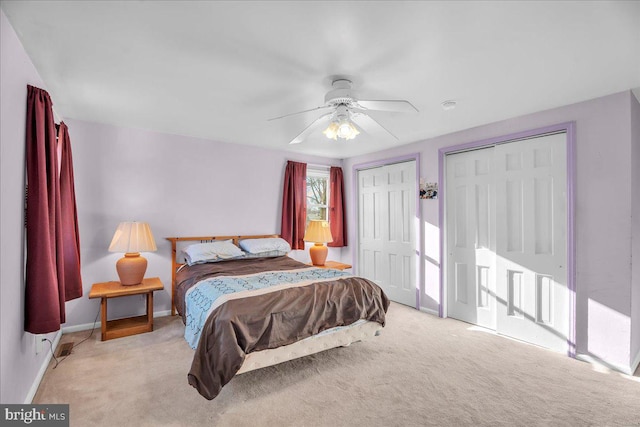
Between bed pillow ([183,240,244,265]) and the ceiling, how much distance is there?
1694 mm

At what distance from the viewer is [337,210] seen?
572cm

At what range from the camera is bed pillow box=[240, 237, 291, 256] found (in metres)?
4.36

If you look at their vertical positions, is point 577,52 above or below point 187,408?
above

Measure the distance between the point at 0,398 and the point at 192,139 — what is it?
3.41 meters

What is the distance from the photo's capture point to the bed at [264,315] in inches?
83.6

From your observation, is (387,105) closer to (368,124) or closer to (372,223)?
(368,124)

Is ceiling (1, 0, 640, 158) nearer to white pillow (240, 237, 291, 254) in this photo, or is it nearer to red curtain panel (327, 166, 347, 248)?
white pillow (240, 237, 291, 254)

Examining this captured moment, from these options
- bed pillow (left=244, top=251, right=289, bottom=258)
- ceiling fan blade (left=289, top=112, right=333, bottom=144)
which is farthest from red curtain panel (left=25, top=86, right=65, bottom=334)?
bed pillow (left=244, top=251, right=289, bottom=258)

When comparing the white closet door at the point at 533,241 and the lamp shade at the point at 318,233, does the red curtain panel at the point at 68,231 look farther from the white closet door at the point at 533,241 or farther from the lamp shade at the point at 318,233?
the white closet door at the point at 533,241

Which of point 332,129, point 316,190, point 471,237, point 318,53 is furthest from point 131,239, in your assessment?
point 471,237

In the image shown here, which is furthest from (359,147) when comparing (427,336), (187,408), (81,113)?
(187,408)

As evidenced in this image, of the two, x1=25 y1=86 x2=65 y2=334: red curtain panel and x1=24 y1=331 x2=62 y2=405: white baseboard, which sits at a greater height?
x1=25 y1=86 x2=65 y2=334: red curtain panel

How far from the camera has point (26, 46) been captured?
6.69 ft

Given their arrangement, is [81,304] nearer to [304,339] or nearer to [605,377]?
[304,339]
